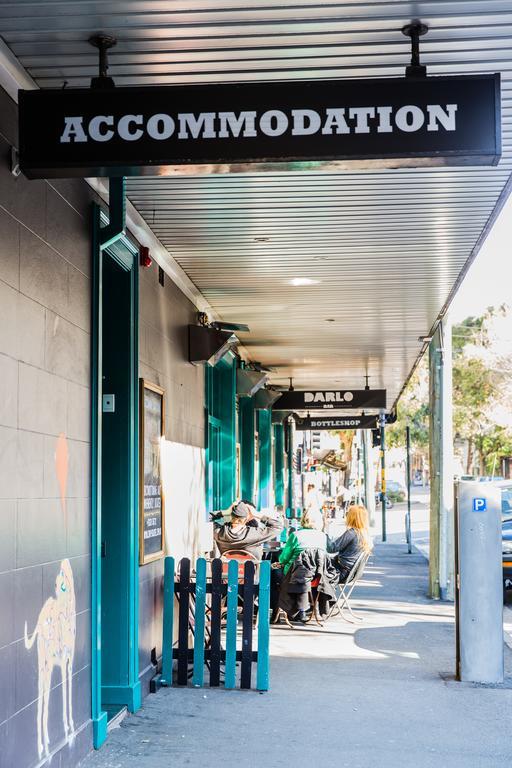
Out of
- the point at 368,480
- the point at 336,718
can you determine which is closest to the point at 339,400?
the point at 336,718

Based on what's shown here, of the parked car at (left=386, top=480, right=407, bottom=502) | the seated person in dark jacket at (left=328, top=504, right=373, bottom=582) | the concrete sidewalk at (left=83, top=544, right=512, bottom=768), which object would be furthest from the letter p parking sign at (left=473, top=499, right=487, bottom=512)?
the parked car at (left=386, top=480, right=407, bottom=502)

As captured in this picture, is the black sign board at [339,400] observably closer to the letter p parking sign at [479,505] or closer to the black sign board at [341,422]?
the black sign board at [341,422]

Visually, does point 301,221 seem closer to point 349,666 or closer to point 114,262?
point 114,262

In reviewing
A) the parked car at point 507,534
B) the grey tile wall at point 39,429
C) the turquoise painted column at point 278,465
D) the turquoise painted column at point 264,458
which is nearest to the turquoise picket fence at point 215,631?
the grey tile wall at point 39,429

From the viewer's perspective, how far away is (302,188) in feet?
22.2

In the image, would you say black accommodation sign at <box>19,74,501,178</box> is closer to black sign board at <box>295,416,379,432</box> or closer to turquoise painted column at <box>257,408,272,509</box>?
turquoise painted column at <box>257,408,272,509</box>

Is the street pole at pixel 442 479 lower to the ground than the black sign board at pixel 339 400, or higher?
lower

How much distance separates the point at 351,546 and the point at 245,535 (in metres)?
1.43

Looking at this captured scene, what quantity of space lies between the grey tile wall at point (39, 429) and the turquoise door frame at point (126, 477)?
9 centimetres

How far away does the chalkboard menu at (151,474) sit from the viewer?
746 cm

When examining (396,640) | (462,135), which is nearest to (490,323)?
(396,640)

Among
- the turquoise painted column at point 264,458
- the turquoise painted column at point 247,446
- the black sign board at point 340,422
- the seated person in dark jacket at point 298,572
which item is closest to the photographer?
the seated person in dark jacket at point 298,572

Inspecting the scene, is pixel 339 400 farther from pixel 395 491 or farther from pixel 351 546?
pixel 395 491

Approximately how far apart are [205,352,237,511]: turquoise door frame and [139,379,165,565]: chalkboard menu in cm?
414
